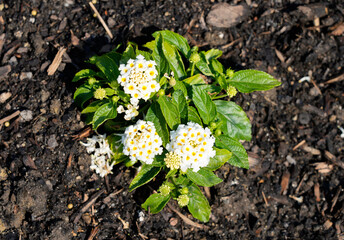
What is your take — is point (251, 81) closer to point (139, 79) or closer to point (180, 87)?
→ point (180, 87)

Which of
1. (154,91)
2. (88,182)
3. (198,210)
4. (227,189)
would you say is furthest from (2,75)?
(227,189)

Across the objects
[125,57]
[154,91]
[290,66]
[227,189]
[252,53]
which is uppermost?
[125,57]

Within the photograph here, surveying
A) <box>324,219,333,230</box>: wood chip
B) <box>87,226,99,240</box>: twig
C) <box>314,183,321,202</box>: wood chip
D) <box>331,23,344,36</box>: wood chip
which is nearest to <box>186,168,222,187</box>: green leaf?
<box>87,226,99,240</box>: twig

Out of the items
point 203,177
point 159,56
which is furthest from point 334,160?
point 159,56

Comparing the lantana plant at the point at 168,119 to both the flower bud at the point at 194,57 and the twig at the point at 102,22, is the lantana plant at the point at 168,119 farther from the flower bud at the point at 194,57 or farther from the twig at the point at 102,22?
the twig at the point at 102,22

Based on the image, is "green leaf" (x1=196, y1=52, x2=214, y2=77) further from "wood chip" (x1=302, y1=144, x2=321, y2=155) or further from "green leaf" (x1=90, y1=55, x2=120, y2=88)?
"wood chip" (x1=302, y1=144, x2=321, y2=155)

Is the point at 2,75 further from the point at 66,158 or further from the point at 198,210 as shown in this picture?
the point at 198,210

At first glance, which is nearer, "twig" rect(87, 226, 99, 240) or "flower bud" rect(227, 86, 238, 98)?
"flower bud" rect(227, 86, 238, 98)
